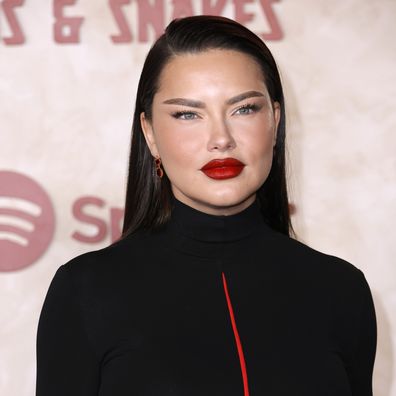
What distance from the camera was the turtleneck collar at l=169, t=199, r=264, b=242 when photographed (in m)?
1.24

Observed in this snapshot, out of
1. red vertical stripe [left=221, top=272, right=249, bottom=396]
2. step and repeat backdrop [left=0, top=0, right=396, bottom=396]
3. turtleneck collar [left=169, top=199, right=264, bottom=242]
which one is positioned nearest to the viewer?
red vertical stripe [left=221, top=272, right=249, bottom=396]

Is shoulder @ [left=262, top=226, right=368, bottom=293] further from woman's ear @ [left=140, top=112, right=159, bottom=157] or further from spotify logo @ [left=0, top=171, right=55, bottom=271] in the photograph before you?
spotify logo @ [left=0, top=171, right=55, bottom=271]

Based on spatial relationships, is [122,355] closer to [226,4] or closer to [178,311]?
[178,311]

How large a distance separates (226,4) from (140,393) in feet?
3.60

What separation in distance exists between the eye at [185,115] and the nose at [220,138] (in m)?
0.04

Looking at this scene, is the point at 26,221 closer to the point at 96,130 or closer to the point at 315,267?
the point at 96,130

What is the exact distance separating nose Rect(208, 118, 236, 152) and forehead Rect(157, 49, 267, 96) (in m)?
0.05

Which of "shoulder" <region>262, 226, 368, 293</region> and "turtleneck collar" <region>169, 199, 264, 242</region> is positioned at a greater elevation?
"turtleneck collar" <region>169, 199, 264, 242</region>

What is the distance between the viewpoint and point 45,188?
1.88 m

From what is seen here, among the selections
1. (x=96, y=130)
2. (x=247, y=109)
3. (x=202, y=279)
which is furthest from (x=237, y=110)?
(x=96, y=130)

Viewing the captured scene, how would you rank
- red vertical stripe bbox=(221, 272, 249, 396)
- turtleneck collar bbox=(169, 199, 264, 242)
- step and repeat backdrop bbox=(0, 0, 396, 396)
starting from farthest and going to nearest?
step and repeat backdrop bbox=(0, 0, 396, 396) < turtleneck collar bbox=(169, 199, 264, 242) < red vertical stripe bbox=(221, 272, 249, 396)

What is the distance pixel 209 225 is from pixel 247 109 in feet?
0.64

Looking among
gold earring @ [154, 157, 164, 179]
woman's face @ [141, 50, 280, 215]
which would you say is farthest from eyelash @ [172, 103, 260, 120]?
gold earring @ [154, 157, 164, 179]

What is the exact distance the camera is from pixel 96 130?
6.19ft
